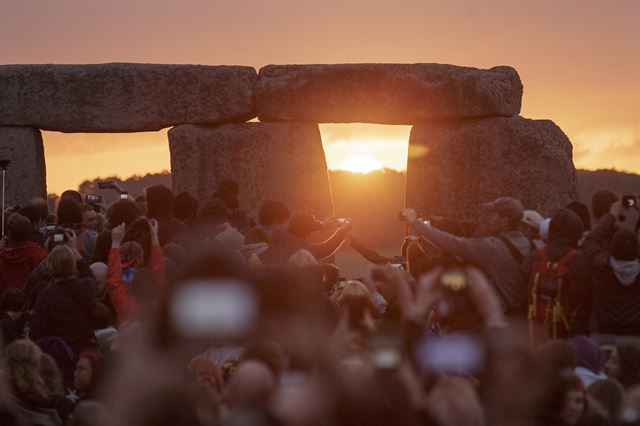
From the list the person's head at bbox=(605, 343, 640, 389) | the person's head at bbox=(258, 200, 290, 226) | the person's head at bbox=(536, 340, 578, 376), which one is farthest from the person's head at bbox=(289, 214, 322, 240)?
the person's head at bbox=(536, 340, 578, 376)

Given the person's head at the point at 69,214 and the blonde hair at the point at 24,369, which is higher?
the person's head at the point at 69,214

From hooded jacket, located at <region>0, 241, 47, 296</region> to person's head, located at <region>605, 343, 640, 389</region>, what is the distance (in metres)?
4.63

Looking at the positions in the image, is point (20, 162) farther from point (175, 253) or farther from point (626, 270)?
point (626, 270)

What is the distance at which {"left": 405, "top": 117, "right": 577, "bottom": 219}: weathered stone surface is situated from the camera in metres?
15.5

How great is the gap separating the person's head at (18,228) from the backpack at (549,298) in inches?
147

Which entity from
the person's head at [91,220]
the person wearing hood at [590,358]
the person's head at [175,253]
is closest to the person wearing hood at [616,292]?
the person wearing hood at [590,358]

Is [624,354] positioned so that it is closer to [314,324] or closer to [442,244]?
[442,244]

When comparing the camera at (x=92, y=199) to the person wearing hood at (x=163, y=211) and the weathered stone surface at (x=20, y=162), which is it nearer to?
the person wearing hood at (x=163, y=211)

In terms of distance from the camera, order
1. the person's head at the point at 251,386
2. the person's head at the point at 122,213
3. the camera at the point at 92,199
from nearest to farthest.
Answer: the person's head at the point at 251,386 → the person's head at the point at 122,213 → the camera at the point at 92,199

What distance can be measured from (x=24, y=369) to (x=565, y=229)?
123 inches

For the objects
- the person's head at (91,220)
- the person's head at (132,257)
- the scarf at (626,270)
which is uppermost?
the person's head at (91,220)

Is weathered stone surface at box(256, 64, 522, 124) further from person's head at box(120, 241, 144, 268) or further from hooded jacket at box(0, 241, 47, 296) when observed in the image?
person's head at box(120, 241, 144, 268)

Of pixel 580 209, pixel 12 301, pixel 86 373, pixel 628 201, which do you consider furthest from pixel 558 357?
pixel 12 301

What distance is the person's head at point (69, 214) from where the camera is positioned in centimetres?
1070
